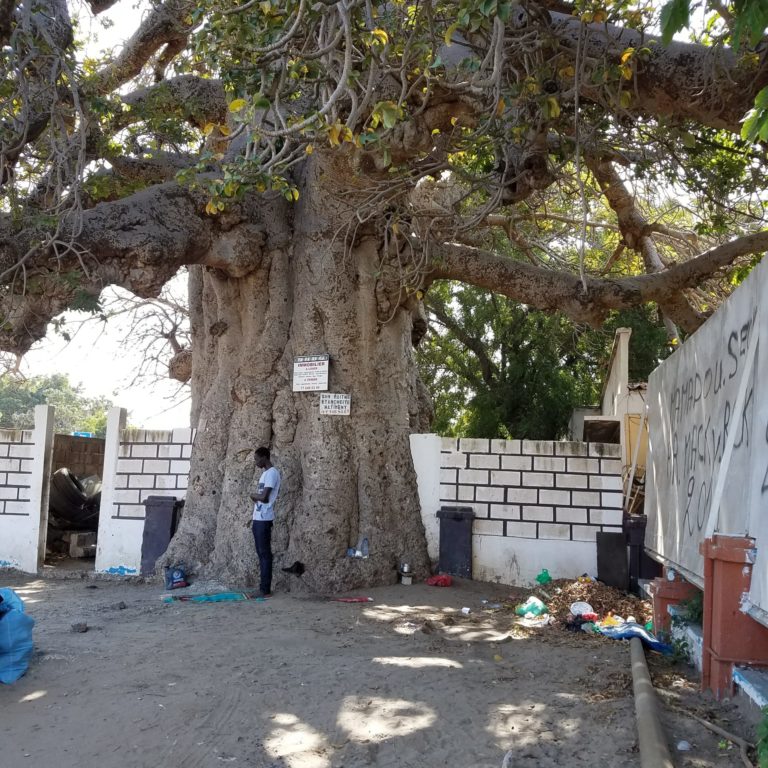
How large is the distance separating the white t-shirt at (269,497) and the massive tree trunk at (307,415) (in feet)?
1.15

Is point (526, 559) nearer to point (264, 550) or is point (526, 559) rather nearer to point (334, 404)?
point (334, 404)

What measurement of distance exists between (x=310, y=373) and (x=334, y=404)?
45cm

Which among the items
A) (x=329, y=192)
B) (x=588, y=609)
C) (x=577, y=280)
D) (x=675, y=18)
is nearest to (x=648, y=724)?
(x=675, y=18)

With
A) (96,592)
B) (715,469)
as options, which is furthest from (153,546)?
(715,469)

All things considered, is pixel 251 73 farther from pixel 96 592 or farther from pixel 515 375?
pixel 515 375

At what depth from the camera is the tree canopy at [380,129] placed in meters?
5.50

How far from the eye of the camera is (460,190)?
41.4ft

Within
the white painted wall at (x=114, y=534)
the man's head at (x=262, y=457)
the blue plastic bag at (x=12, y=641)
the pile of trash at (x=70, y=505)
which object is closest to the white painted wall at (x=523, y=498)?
the white painted wall at (x=114, y=534)

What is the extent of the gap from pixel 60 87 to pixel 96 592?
5.21 meters

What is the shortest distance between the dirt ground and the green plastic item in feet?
1.06

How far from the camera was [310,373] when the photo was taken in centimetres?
852

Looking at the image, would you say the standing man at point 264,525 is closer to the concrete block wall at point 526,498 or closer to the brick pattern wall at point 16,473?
the concrete block wall at point 526,498

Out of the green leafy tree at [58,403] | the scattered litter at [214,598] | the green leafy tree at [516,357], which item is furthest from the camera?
the green leafy tree at [58,403]

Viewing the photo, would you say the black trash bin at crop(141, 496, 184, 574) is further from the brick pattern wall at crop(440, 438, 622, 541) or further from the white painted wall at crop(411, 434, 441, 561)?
the brick pattern wall at crop(440, 438, 622, 541)
